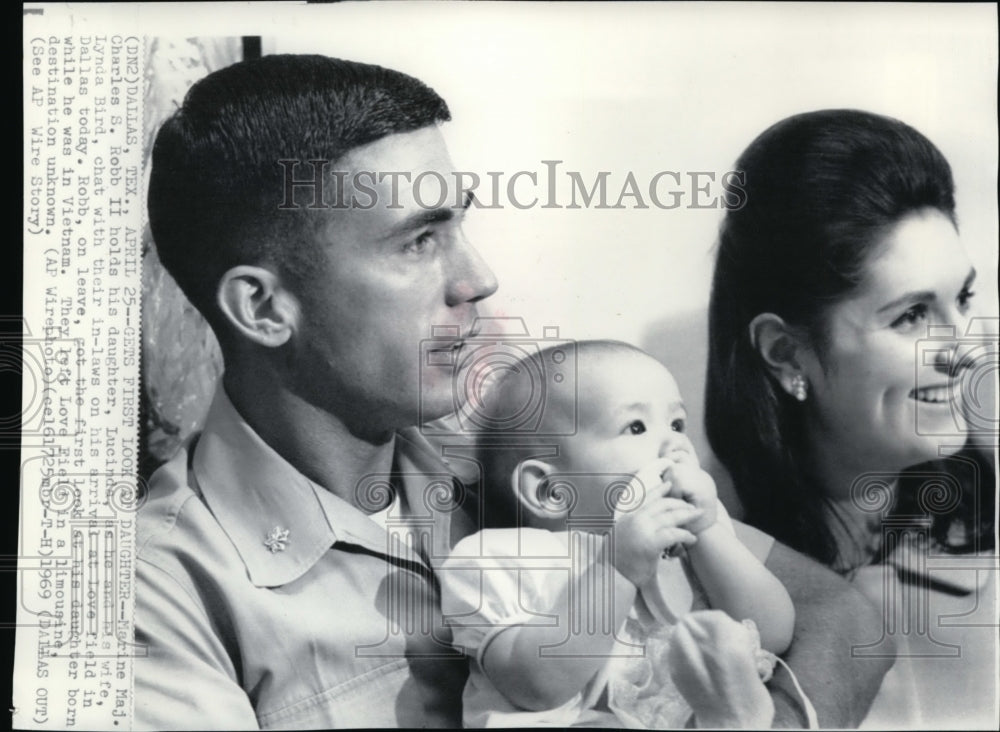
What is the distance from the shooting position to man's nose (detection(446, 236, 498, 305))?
5.48ft

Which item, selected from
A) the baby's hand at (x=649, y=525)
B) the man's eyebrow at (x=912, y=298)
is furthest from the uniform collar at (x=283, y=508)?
the man's eyebrow at (x=912, y=298)

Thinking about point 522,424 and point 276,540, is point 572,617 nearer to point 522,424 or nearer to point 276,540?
point 522,424

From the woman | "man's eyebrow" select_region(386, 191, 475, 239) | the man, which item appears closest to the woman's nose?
the woman

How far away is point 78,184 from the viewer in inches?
67.2

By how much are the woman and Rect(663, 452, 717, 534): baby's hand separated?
0.06 meters

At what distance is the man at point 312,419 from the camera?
5.36 ft

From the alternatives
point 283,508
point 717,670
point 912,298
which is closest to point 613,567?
point 717,670

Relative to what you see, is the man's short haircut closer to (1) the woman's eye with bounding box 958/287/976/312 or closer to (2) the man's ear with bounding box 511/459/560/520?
(2) the man's ear with bounding box 511/459/560/520

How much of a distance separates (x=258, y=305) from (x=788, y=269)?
30.9 inches

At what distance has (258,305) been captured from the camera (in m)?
1.64

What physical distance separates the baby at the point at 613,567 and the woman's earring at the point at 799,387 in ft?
0.60

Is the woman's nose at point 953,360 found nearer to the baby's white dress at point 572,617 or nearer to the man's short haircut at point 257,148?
the baby's white dress at point 572,617

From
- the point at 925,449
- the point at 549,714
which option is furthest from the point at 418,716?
the point at 925,449

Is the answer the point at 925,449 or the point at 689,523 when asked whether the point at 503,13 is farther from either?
the point at 925,449
